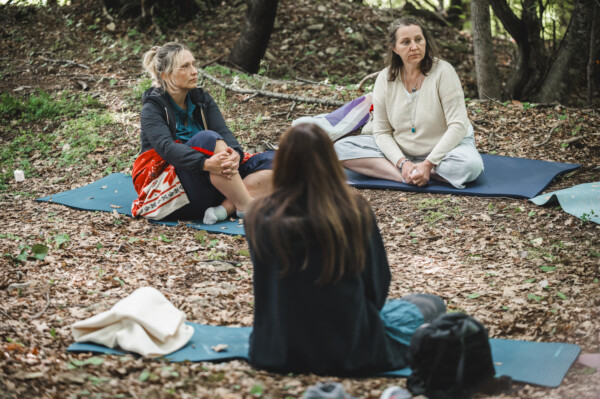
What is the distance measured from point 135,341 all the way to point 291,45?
8.74m

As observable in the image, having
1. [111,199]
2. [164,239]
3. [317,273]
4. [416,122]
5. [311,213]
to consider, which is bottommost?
[164,239]

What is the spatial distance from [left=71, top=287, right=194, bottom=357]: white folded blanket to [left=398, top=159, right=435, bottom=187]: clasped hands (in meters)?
2.95

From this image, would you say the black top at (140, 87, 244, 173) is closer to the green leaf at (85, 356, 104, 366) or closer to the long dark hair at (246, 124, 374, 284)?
the green leaf at (85, 356, 104, 366)

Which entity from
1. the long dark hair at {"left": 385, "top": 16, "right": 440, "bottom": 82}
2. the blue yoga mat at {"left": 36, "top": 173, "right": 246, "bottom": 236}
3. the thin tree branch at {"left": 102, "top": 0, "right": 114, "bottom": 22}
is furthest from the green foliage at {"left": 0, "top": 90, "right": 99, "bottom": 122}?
the long dark hair at {"left": 385, "top": 16, "right": 440, "bottom": 82}

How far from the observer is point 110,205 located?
5.15 m

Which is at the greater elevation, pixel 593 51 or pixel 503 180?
pixel 593 51

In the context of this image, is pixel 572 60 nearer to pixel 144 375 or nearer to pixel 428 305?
pixel 428 305

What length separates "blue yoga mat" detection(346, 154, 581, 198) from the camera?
16.5ft

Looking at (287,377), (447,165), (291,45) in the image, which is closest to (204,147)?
(447,165)

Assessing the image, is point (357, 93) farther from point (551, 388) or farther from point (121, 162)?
point (551, 388)

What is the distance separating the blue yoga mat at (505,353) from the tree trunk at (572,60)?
655 cm

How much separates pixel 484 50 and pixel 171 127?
480 cm

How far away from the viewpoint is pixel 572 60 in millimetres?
8242

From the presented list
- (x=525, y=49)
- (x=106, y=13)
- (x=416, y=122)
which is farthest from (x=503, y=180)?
(x=106, y=13)
